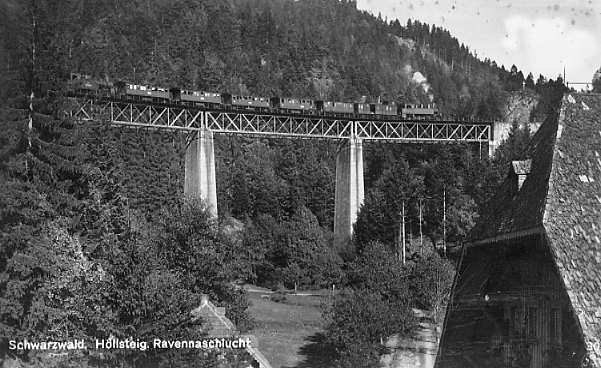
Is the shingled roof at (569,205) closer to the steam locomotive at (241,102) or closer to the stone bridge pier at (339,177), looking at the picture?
the steam locomotive at (241,102)

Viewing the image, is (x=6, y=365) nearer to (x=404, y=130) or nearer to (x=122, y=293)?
(x=122, y=293)

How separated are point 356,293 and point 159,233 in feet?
41.7

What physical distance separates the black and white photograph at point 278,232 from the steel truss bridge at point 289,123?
441mm

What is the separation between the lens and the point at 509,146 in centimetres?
9912

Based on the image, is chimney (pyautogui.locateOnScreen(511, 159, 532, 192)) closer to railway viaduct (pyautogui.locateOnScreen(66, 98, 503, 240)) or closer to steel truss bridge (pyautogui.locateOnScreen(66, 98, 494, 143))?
railway viaduct (pyautogui.locateOnScreen(66, 98, 503, 240))

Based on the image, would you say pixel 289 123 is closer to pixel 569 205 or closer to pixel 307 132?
pixel 307 132

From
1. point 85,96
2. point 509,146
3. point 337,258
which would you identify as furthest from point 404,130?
point 85,96

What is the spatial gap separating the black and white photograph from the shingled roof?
0.19 feet

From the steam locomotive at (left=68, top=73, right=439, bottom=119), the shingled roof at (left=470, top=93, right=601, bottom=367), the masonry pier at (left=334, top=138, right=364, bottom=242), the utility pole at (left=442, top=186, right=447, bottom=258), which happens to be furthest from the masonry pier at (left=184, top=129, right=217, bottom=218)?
the shingled roof at (left=470, top=93, right=601, bottom=367)

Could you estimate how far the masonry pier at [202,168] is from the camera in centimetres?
8700

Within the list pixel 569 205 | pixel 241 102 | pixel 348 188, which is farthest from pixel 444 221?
pixel 569 205

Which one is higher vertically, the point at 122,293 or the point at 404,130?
the point at 404,130

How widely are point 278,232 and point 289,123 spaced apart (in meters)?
17.9

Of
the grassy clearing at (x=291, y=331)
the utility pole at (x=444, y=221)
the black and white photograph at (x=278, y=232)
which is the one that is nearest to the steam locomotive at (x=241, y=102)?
the black and white photograph at (x=278, y=232)
